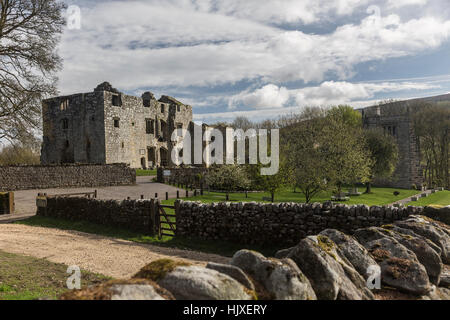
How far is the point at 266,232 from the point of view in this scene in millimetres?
11633

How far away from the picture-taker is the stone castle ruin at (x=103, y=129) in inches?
1715

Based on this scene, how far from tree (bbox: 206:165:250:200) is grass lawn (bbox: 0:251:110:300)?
78.3 ft

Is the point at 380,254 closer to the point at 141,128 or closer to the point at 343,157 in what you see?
the point at 343,157

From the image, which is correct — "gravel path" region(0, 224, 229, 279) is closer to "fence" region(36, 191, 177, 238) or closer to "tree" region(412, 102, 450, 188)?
"fence" region(36, 191, 177, 238)

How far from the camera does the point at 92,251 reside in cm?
1118

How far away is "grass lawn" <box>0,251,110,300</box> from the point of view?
6609mm

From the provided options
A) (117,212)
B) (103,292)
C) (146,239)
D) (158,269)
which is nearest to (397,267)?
(158,269)

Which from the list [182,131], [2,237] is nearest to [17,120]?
[2,237]

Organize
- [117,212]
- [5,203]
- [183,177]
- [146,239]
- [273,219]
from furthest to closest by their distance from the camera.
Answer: [183,177] → [5,203] → [117,212] → [146,239] → [273,219]

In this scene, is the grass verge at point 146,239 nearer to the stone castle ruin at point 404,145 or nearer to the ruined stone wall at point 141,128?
the ruined stone wall at point 141,128

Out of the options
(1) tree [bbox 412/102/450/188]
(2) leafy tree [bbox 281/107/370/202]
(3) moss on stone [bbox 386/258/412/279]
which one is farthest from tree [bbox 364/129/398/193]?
(3) moss on stone [bbox 386/258/412/279]

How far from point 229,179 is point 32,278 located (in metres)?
26.1
